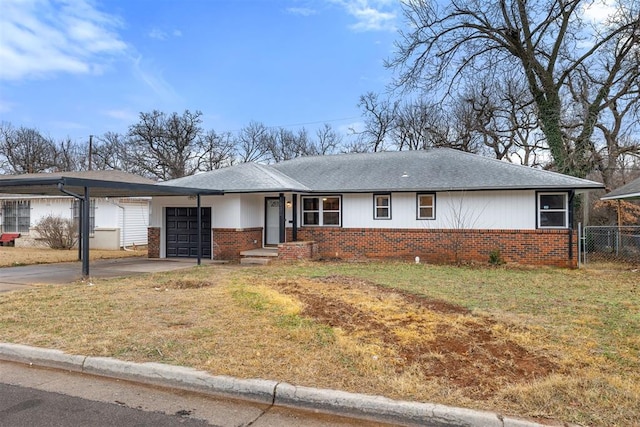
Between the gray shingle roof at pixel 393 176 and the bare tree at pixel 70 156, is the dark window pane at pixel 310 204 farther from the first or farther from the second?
the bare tree at pixel 70 156

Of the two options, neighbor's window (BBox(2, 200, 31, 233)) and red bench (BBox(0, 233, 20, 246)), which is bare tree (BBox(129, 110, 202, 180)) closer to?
neighbor's window (BBox(2, 200, 31, 233))

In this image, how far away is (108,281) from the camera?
10.5 meters

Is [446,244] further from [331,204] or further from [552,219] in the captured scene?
[331,204]

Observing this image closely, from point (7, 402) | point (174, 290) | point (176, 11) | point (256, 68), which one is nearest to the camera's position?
point (7, 402)

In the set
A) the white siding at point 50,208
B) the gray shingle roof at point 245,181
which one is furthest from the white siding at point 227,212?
the white siding at point 50,208

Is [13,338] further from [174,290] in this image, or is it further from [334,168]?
[334,168]

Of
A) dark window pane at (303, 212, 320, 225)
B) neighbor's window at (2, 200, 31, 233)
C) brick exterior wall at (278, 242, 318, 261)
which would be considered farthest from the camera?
neighbor's window at (2, 200, 31, 233)

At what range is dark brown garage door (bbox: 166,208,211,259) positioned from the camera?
16.3 m

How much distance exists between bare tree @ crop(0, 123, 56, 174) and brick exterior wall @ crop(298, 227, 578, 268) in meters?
37.7

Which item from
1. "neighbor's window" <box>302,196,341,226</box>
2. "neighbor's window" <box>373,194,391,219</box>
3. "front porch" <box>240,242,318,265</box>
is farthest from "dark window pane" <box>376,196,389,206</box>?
"front porch" <box>240,242,318,265</box>

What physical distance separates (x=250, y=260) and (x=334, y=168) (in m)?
5.81

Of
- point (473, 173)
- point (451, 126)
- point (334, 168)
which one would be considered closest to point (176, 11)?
point (334, 168)


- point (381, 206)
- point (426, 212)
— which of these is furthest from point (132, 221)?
point (426, 212)

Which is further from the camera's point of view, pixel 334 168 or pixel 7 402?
pixel 334 168
